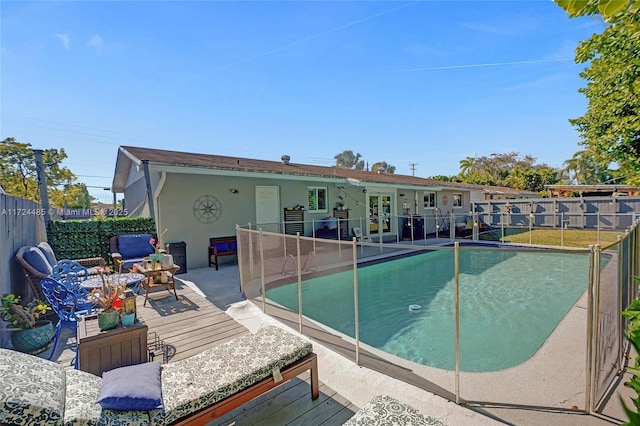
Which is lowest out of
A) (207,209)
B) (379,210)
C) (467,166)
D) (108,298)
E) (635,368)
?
(108,298)

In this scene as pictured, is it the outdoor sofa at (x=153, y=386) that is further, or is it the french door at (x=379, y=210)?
the french door at (x=379, y=210)

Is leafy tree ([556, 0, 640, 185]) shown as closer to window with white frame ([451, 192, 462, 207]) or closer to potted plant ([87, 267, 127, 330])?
potted plant ([87, 267, 127, 330])

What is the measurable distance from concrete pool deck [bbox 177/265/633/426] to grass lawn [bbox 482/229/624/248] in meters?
10.7

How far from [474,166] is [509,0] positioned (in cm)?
4169

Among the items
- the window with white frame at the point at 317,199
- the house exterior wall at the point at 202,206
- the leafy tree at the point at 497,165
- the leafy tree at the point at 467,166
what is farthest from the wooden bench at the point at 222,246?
the leafy tree at the point at 467,166

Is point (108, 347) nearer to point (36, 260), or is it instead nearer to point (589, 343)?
point (36, 260)

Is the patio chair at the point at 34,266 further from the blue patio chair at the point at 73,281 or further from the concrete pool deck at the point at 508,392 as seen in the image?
the concrete pool deck at the point at 508,392

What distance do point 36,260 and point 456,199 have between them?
2016 cm

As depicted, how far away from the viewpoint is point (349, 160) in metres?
51.5

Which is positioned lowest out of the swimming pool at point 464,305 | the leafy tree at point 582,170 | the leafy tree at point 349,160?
the swimming pool at point 464,305

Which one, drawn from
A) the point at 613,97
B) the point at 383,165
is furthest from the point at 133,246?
the point at 383,165

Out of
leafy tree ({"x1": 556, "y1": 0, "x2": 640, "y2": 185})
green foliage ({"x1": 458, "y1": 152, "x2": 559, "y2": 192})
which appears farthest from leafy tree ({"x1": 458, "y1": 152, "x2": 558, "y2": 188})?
leafy tree ({"x1": 556, "y1": 0, "x2": 640, "y2": 185})

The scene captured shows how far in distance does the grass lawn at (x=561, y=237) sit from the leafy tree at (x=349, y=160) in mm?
35884

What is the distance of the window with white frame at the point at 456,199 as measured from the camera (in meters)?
19.5
